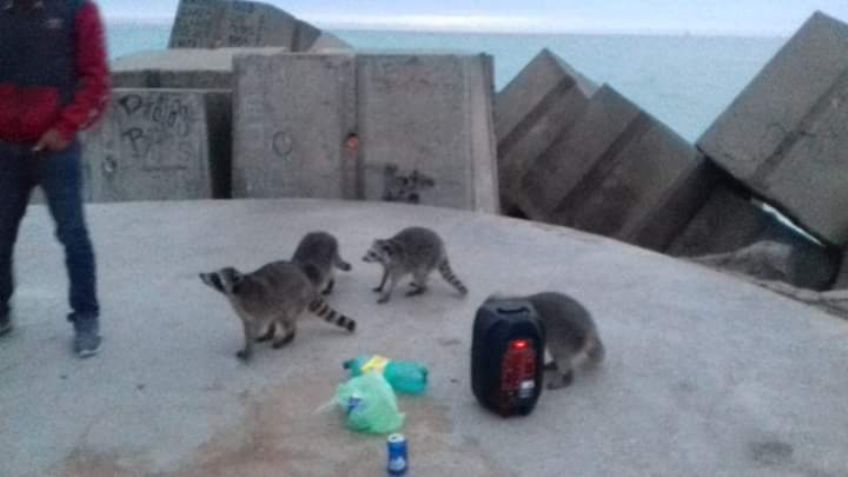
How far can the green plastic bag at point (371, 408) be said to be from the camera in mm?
3754

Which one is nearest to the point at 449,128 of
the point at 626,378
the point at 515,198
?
the point at 515,198

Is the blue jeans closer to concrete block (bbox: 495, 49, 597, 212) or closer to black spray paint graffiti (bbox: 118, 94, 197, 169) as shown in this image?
black spray paint graffiti (bbox: 118, 94, 197, 169)

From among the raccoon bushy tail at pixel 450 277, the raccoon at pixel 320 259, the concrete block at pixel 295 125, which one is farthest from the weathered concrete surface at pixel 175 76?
the raccoon bushy tail at pixel 450 277

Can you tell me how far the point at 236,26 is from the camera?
14.0 m

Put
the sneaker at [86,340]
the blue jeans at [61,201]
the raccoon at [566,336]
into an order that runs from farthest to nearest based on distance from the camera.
Result: the sneaker at [86,340] → the blue jeans at [61,201] → the raccoon at [566,336]

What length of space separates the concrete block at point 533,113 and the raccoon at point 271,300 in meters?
4.80

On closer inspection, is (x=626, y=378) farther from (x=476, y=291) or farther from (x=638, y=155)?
(x=638, y=155)

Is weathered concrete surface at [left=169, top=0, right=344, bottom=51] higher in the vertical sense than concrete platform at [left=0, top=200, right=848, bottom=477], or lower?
higher

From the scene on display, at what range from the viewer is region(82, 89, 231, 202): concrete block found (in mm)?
7734

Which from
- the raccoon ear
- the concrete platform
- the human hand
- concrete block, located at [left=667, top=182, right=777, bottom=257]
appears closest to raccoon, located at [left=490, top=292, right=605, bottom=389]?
the concrete platform

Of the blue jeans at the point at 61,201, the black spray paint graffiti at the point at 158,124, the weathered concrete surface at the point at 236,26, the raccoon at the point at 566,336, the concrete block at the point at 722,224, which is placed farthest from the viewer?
the weathered concrete surface at the point at 236,26

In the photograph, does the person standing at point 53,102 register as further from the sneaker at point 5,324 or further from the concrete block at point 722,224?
the concrete block at point 722,224

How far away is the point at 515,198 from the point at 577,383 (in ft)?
17.3

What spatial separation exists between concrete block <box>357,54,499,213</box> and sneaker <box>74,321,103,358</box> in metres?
3.36
